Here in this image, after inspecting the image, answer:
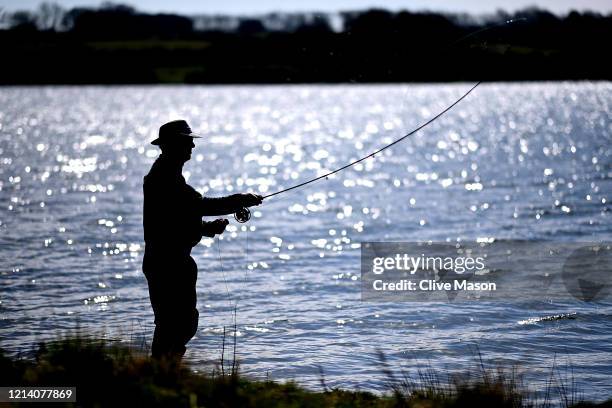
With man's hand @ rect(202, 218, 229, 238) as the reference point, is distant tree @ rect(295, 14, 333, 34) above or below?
above

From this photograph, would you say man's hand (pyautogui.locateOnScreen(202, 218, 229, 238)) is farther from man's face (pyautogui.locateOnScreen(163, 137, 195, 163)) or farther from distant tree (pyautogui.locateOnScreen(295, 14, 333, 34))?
distant tree (pyautogui.locateOnScreen(295, 14, 333, 34))

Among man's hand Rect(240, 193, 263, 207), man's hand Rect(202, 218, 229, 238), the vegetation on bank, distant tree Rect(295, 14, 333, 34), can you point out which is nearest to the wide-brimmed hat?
man's hand Rect(240, 193, 263, 207)

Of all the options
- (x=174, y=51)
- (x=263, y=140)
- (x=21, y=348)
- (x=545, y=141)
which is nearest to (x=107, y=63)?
(x=174, y=51)

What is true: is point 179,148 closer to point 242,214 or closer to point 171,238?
point 171,238

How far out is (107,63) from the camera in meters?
193

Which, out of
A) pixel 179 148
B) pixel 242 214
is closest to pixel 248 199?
pixel 242 214

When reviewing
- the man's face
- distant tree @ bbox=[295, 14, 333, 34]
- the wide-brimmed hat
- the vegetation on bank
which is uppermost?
distant tree @ bbox=[295, 14, 333, 34]

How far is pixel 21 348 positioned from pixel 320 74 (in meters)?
8.00

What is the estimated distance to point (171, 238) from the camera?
8773 mm

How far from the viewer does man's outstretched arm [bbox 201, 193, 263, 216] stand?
8.95m

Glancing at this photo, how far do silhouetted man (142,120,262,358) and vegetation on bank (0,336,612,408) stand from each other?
472 millimetres

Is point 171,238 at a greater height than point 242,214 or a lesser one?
lesser

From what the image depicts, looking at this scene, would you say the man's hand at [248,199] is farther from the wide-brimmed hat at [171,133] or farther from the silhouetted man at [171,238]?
the wide-brimmed hat at [171,133]

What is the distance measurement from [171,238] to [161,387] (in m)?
1.76
